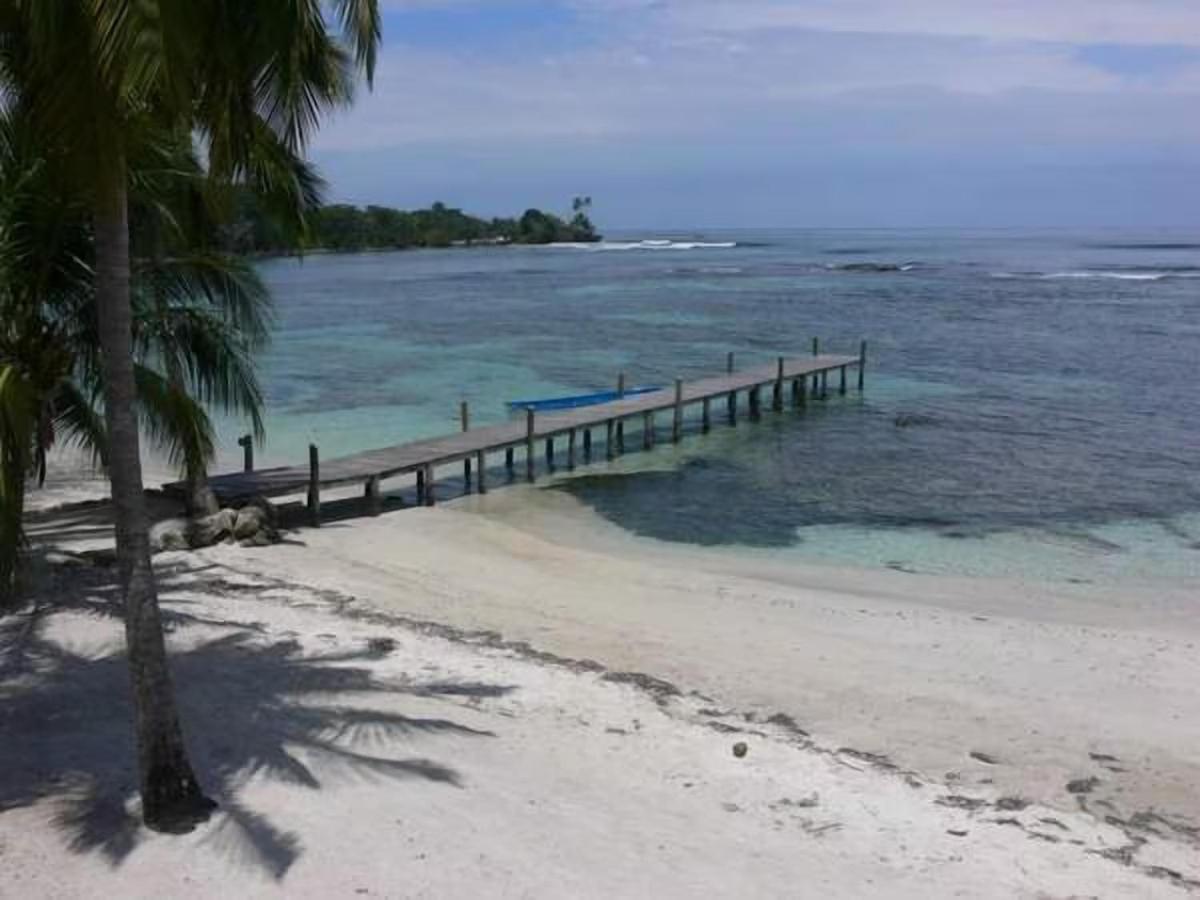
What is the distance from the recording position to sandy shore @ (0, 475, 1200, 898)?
6160 mm

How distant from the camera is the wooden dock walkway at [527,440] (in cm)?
1719

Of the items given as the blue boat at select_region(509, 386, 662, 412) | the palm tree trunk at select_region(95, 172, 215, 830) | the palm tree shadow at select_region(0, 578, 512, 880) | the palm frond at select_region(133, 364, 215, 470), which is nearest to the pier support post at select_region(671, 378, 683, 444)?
the blue boat at select_region(509, 386, 662, 412)

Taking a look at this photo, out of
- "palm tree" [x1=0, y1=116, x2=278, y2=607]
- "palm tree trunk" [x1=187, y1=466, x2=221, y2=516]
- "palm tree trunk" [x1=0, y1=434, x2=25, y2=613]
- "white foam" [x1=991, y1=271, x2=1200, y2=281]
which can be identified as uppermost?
"palm tree" [x1=0, y1=116, x2=278, y2=607]

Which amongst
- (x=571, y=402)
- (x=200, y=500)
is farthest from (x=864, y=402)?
(x=200, y=500)

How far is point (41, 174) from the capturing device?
8.35 meters

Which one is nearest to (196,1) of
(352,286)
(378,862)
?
(378,862)

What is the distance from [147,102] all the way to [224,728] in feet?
13.7

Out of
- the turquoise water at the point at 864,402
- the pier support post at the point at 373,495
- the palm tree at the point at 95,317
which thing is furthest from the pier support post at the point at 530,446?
the palm tree at the point at 95,317

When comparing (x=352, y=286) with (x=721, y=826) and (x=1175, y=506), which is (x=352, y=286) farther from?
(x=721, y=826)

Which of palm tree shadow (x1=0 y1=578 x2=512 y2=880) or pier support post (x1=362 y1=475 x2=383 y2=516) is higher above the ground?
palm tree shadow (x1=0 y1=578 x2=512 y2=880)

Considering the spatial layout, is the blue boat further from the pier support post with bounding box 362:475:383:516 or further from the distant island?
the distant island

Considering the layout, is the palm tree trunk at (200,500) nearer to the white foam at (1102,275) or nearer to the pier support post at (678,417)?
the pier support post at (678,417)

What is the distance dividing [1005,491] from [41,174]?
17112mm

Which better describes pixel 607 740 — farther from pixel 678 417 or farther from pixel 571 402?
pixel 571 402
